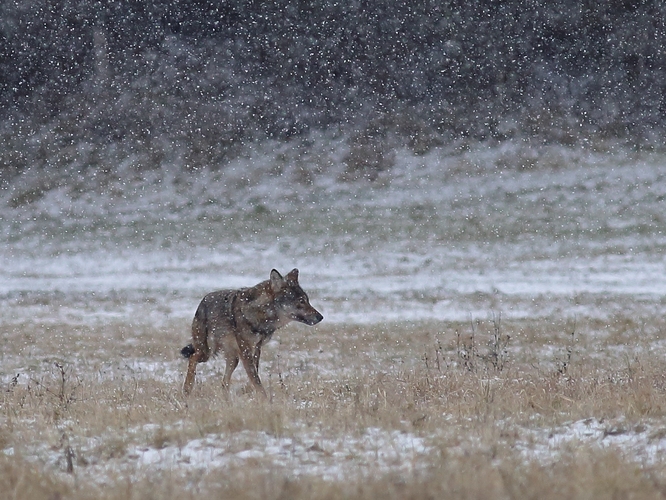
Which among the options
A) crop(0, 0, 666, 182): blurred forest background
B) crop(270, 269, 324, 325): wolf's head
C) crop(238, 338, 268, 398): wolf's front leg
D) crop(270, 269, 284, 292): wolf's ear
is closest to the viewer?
crop(238, 338, 268, 398): wolf's front leg

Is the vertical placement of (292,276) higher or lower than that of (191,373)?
higher

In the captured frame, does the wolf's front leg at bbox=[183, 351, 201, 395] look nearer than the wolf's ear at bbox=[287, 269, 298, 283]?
Yes

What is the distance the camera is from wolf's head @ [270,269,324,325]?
10.3m

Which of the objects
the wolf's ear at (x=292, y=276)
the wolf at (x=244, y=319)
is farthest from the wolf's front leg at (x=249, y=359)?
the wolf's ear at (x=292, y=276)

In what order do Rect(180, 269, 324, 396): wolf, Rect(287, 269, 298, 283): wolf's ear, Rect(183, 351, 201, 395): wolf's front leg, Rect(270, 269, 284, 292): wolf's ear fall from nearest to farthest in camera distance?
Rect(183, 351, 201, 395): wolf's front leg
Rect(180, 269, 324, 396): wolf
Rect(270, 269, 284, 292): wolf's ear
Rect(287, 269, 298, 283): wolf's ear

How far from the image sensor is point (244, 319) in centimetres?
1009

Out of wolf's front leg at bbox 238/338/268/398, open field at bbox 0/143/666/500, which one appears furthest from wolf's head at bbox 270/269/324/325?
open field at bbox 0/143/666/500

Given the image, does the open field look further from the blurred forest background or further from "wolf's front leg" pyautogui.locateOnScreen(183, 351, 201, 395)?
the blurred forest background

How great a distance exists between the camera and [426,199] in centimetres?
3312

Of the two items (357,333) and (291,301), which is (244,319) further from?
(357,333)

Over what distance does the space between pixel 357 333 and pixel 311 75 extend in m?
29.3

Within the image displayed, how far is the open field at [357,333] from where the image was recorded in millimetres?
5379

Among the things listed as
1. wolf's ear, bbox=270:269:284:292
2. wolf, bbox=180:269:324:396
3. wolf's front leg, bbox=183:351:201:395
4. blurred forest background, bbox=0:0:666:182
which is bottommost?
wolf's front leg, bbox=183:351:201:395

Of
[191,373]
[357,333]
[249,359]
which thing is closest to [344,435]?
[249,359]
